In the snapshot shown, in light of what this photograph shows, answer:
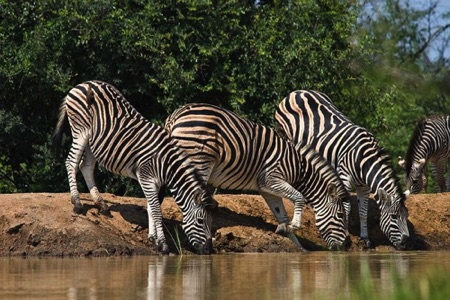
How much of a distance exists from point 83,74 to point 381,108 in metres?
5.78

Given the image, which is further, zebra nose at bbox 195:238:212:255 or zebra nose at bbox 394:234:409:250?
zebra nose at bbox 394:234:409:250

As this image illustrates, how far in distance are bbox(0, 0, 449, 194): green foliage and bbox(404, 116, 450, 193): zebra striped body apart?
114 centimetres

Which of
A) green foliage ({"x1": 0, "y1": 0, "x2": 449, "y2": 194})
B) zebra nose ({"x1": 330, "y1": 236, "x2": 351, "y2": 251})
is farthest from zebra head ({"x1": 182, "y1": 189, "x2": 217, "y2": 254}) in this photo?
green foliage ({"x1": 0, "y1": 0, "x2": 449, "y2": 194})

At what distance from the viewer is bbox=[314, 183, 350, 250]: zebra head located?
46.8ft

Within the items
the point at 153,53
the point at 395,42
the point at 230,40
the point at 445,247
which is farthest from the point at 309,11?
the point at 395,42

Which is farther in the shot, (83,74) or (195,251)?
(83,74)

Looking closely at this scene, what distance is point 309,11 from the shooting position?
1875 cm

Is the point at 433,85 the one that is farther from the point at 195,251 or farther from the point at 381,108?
the point at 381,108

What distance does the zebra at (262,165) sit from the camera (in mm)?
13695

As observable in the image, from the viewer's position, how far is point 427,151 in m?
20.0

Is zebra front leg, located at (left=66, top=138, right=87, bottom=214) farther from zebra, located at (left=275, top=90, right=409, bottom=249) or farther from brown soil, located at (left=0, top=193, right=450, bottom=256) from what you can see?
zebra, located at (left=275, top=90, right=409, bottom=249)

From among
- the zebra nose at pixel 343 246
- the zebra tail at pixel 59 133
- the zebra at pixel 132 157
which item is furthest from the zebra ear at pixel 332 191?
the zebra tail at pixel 59 133

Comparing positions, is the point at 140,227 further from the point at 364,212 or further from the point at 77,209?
the point at 364,212

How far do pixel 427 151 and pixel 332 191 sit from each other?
20.6 feet
